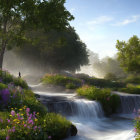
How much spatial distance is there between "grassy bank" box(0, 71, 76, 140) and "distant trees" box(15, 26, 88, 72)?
27370 millimetres

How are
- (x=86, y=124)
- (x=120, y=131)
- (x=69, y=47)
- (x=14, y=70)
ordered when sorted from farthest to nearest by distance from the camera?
(x=14, y=70) < (x=69, y=47) < (x=86, y=124) < (x=120, y=131)

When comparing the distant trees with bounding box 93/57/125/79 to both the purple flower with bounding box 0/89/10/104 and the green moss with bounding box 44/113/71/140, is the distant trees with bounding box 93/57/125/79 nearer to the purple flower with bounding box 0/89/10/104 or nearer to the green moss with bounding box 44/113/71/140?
the purple flower with bounding box 0/89/10/104

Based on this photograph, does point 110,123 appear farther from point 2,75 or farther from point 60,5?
point 60,5

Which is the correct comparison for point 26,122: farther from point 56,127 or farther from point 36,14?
point 36,14

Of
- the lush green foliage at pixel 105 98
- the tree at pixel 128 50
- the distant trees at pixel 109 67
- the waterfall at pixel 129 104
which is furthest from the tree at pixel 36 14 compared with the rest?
the distant trees at pixel 109 67

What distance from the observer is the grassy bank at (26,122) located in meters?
6.28

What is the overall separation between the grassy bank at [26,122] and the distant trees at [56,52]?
27370 mm

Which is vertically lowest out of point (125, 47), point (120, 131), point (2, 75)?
point (120, 131)

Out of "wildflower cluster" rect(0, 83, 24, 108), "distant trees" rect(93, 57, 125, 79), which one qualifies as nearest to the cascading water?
"wildflower cluster" rect(0, 83, 24, 108)

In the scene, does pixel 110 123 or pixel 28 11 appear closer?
pixel 110 123

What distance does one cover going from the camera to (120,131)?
1057cm

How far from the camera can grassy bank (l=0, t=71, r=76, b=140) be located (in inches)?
247

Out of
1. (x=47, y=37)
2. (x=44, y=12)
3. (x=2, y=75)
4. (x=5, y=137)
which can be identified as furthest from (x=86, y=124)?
(x=47, y=37)

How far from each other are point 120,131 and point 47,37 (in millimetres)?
27322
